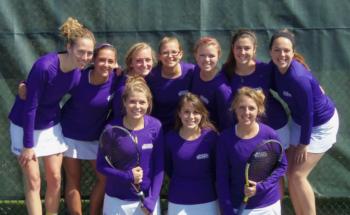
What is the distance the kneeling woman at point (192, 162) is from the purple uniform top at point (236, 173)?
0.09 metres

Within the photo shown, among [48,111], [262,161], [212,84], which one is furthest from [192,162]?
[48,111]

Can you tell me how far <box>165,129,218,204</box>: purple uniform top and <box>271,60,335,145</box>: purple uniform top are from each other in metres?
0.56

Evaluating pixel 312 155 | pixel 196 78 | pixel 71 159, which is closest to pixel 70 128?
pixel 71 159

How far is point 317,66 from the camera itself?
426 centimetres

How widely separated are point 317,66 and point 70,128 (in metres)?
1.87

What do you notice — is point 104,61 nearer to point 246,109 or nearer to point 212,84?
point 212,84

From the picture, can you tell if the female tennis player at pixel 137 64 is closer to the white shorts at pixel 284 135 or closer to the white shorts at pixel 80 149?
the white shorts at pixel 80 149

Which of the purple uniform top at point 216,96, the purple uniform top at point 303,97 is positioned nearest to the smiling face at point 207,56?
the purple uniform top at point 216,96

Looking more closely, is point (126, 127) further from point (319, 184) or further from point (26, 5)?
point (319, 184)

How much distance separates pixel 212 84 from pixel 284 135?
0.62m

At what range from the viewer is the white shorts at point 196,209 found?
3406mm

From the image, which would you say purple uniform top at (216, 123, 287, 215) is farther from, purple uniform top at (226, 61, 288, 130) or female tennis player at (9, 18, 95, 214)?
female tennis player at (9, 18, 95, 214)

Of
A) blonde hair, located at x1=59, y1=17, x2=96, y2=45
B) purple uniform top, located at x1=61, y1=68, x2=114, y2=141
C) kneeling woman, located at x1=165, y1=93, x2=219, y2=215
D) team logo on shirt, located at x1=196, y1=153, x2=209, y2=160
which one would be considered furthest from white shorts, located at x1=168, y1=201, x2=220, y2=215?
blonde hair, located at x1=59, y1=17, x2=96, y2=45

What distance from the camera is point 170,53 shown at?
3611 mm
